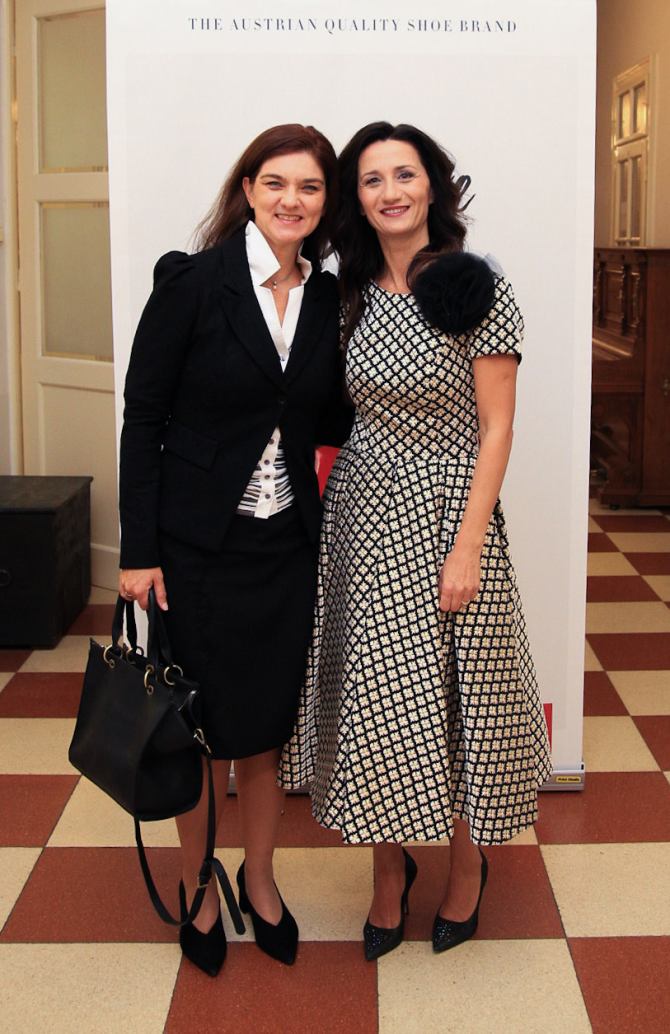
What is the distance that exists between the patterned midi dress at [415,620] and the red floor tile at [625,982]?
329 millimetres

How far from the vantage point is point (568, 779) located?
10.9ft

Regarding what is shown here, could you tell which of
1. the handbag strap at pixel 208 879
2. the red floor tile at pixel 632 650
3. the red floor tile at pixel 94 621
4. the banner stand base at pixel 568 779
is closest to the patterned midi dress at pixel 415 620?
the handbag strap at pixel 208 879

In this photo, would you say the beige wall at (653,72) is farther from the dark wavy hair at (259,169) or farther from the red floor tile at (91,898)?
the red floor tile at (91,898)

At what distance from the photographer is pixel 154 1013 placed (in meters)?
2.37

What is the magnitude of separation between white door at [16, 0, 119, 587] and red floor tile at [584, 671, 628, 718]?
6.06ft

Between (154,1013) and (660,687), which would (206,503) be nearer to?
(154,1013)

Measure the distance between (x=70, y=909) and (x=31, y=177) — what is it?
307 centimetres

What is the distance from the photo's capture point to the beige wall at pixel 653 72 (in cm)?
807

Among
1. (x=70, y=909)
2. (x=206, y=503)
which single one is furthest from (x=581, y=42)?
(x=70, y=909)

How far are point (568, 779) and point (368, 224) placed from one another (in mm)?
1562

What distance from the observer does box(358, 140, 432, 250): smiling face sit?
7.61 feet

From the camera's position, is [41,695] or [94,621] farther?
[94,621]

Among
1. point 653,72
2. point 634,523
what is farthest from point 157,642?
point 653,72

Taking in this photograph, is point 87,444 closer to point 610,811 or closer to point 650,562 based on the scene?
point 650,562
